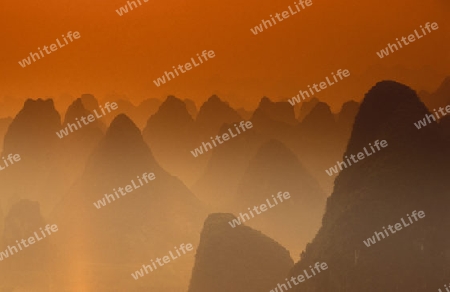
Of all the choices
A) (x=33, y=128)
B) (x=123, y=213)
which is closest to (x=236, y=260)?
(x=123, y=213)

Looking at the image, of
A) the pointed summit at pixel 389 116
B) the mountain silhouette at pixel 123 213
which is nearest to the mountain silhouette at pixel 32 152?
the mountain silhouette at pixel 123 213

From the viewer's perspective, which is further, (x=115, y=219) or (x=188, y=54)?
(x=188, y=54)

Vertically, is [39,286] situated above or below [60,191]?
below

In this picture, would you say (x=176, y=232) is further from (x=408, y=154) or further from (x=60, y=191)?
(x=408, y=154)

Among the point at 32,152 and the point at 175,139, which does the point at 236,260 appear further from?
the point at 32,152

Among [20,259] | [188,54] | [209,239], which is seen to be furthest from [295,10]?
[20,259]

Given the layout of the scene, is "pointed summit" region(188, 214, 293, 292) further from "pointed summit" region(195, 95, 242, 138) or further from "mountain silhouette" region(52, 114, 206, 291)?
"pointed summit" region(195, 95, 242, 138)

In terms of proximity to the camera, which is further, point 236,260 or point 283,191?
point 283,191

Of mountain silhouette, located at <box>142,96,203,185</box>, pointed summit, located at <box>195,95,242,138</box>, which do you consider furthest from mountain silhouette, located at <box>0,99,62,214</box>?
pointed summit, located at <box>195,95,242,138</box>

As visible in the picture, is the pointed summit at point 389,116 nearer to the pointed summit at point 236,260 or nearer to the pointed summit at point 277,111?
the pointed summit at point 277,111
